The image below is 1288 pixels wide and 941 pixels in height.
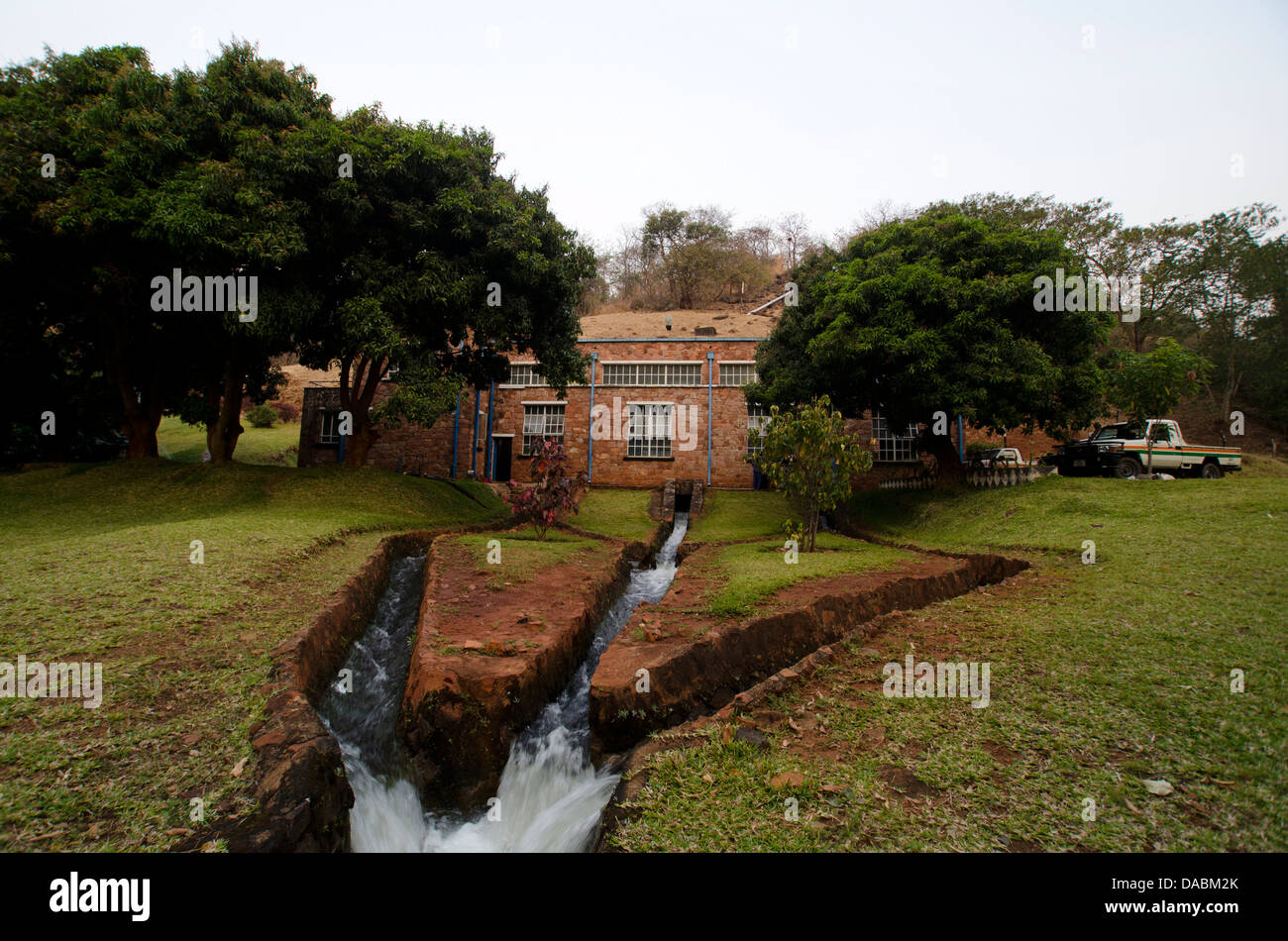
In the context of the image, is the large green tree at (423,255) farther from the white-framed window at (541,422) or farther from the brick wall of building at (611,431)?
the white-framed window at (541,422)

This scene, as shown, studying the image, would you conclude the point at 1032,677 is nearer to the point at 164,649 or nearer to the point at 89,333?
the point at 164,649

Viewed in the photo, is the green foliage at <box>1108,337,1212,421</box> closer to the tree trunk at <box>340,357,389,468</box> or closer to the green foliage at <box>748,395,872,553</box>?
the green foliage at <box>748,395,872,553</box>

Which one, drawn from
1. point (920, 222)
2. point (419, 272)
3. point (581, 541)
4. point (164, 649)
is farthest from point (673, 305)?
point (164, 649)

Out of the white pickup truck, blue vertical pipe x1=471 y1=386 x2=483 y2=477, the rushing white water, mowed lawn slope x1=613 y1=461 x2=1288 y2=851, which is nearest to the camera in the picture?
mowed lawn slope x1=613 y1=461 x2=1288 y2=851

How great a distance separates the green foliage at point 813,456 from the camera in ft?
34.0

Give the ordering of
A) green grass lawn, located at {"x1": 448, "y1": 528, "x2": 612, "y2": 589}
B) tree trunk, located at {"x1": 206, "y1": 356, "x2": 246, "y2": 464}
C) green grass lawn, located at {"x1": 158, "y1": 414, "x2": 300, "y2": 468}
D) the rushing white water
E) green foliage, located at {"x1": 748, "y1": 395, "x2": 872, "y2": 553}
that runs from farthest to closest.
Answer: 1. green grass lawn, located at {"x1": 158, "y1": 414, "x2": 300, "y2": 468}
2. tree trunk, located at {"x1": 206, "y1": 356, "x2": 246, "y2": 464}
3. green foliage, located at {"x1": 748, "y1": 395, "x2": 872, "y2": 553}
4. green grass lawn, located at {"x1": 448, "y1": 528, "x2": 612, "y2": 589}
5. the rushing white water

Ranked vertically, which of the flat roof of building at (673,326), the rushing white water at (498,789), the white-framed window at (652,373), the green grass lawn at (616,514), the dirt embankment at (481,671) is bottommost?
the rushing white water at (498,789)

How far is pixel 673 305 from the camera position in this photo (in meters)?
41.2

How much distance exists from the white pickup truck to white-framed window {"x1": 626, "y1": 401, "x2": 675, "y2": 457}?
12.3 metres

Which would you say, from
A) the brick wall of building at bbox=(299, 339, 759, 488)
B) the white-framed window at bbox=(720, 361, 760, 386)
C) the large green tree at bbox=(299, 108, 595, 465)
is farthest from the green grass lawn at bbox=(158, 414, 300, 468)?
the white-framed window at bbox=(720, 361, 760, 386)

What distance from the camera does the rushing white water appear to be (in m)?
4.12

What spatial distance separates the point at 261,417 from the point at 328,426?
13.4 meters

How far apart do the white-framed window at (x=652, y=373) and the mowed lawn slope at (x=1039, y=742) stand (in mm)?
16204

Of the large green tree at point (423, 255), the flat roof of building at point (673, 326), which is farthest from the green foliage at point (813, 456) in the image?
the flat roof of building at point (673, 326)
